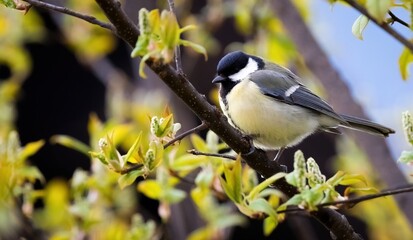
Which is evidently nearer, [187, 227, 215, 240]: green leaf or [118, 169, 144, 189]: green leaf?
[118, 169, 144, 189]: green leaf

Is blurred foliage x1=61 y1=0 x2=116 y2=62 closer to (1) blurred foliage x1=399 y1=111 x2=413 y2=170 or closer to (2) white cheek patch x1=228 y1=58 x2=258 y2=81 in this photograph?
(2) white cheek patch x1=228 y1=58 x2=258 y2=81

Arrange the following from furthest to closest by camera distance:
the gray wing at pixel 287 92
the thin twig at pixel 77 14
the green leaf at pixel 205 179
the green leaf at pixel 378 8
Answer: the gray wing at pixel 287 92 < the green leaf at pixel 205 179 < the thin twig at pixel 77 14 < the green leaf at pixel 378 8

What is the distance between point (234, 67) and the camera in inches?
88.1

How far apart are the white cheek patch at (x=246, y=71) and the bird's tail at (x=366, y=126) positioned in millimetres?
361

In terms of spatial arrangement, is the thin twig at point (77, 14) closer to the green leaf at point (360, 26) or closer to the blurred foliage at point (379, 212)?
the green leaf at point (360, 26)

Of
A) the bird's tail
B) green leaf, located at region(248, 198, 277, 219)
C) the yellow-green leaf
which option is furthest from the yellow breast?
green leaf, located at region(248, 198, 277, 219)

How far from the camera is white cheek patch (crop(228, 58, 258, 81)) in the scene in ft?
7.34

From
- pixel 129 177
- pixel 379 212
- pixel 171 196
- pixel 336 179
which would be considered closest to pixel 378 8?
pixel 336 179

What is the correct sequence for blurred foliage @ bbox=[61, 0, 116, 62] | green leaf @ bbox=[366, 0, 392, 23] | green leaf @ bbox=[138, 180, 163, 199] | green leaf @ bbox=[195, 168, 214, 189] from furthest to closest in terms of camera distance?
blurred foliage @ bbox=[61, 0, 116, 62] → green leaf @ bbox=[138, 180, 163, 199] → green leaf @ bbox=[195, 168, 214, 189] → green leaf @ bbox=[366, 0, 392, 23]

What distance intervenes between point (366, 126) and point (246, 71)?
0.47 meters

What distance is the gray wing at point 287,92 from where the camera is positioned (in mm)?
2203

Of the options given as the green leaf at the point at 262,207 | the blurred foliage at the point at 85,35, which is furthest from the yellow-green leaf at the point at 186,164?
the blurred foliage at the point at 85,35

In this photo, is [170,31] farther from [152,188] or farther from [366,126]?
[366,126]

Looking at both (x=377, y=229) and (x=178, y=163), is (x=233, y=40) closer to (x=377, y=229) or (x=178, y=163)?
(x=377, y=229)
